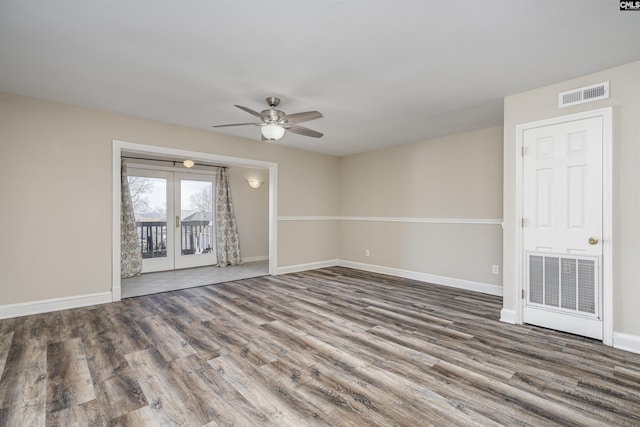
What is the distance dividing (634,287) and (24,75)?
612 cm

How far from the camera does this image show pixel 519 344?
277cm

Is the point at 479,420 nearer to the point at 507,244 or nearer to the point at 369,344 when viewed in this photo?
the point at 369,344

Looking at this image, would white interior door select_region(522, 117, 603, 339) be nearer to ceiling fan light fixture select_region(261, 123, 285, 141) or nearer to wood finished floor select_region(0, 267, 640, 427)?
wood finished floor select_region(0, 267, 640, 427)

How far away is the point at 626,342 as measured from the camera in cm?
266

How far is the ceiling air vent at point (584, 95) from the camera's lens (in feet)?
9.22

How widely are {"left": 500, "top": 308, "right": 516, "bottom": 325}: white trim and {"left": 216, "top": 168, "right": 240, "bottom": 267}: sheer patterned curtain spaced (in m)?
5.52

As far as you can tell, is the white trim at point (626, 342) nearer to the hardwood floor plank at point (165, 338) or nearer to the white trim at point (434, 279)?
the white trim at point (434, 279)

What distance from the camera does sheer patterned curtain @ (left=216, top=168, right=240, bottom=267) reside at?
271 inches

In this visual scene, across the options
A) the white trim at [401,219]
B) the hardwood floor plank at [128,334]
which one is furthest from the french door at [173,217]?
the hardwood floor plank at [128,334]

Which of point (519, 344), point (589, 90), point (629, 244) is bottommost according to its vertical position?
point (519, 344)

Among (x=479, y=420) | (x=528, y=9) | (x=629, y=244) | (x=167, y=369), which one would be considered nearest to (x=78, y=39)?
(x=167, y=369)

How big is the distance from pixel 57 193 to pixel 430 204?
5534mm

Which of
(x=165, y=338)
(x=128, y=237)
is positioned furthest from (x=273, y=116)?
(x=128, y=237)

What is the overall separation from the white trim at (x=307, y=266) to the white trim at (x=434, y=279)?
1.29 ft
